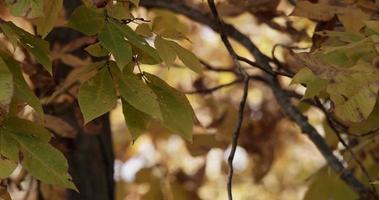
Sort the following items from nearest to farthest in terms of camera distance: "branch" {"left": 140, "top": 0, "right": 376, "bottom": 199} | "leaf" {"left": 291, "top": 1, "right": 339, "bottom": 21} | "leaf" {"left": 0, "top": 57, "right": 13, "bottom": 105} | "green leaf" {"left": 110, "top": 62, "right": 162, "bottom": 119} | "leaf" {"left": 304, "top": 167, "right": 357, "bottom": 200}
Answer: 1. "leaf" {"left": 0, "top": 57, "right": 13, "bottom": 105}
2. "green leaf" {"left": 110, "top": 62, "right": 162, "bottom": 119}
3. "leaf" {"left": 291, "top": 1, "right": 339, "bottom": 21}
4. "branch" {"left": 140, "top": 0, "right": 376, "bottom": 199}
5. "leaf" {"left": 304, "top": 167, "right": 357, "bottom": 200}

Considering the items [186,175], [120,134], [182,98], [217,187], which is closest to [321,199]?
[186,175]

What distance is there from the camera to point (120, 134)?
2.62m

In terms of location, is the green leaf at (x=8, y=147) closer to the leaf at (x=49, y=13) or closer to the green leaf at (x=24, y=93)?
the green leaf at (x=24, y=93)

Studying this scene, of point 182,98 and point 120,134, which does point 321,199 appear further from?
point 120,134

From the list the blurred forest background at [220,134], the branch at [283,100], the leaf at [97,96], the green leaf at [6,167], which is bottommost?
the blurred forest background at [220,134]

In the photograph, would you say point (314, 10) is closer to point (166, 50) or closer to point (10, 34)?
point (166, 50)

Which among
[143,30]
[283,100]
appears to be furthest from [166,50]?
[283,100]

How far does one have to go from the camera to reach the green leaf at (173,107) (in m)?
0.87

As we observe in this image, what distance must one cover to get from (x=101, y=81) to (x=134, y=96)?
0.05m

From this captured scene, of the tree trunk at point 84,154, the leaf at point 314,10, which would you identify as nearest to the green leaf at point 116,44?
the leaf at point 314,10

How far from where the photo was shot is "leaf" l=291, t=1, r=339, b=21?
1112 mm

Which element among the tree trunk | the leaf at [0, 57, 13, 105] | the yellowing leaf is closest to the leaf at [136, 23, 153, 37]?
the leaf at [0, 57, 13, 105]

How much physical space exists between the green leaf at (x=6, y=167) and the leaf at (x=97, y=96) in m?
0.09

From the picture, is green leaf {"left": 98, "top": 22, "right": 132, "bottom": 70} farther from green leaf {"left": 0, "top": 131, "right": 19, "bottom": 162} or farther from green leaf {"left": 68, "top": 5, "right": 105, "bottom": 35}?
green leaf {"left": 0, "top": 131, "right": 19, "bottom": 162}
